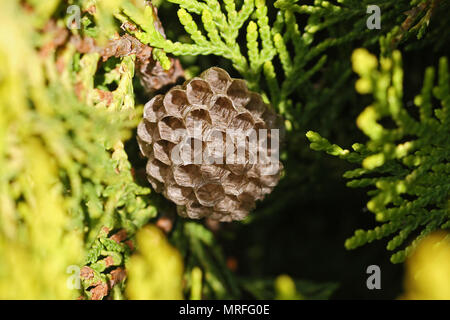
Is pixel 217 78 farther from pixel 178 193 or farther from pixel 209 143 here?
pixel 178 193

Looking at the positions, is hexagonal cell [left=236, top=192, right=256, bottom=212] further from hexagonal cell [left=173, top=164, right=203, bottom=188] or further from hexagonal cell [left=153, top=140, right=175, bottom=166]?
hexagonal cell [left=153, top=140, right=175, bottom=166]

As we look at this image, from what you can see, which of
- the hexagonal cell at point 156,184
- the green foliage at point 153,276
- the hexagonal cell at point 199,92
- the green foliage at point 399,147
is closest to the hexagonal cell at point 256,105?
the hexagonal cell at point 199,92

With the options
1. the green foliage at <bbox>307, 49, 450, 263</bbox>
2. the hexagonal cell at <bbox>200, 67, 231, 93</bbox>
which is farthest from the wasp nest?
the green foliage at <bbox>307, 49, 450, 263</bbox>

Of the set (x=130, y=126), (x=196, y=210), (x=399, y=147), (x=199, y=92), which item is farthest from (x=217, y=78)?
(x=399, y=147)

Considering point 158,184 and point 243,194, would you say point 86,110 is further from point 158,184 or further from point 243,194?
point 243,194

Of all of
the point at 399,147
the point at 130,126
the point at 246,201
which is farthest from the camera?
the point at 246,201

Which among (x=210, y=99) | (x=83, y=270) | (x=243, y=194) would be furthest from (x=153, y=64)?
(x=83, y=270)
